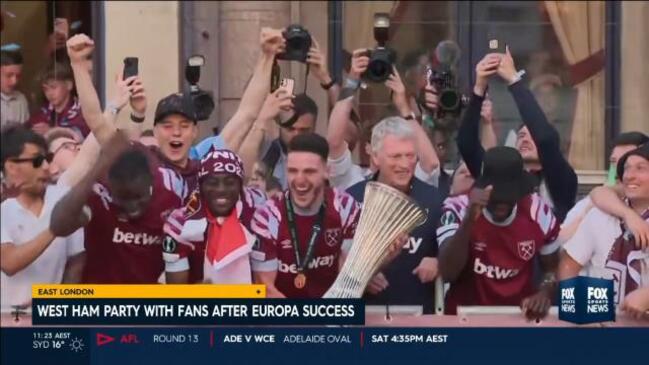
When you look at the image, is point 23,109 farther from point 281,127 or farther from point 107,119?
point 281,127

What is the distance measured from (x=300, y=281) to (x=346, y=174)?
0.40 meters

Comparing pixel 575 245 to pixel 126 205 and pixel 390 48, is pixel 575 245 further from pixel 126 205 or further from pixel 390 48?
pixel 126 205

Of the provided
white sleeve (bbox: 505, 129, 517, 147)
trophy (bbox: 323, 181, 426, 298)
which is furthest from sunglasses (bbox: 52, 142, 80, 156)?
white sleeve (bbox: 505, 129, 517, 147)

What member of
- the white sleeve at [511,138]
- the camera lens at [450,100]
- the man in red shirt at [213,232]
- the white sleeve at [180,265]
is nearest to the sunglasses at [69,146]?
the man in red shirt at [213,232]

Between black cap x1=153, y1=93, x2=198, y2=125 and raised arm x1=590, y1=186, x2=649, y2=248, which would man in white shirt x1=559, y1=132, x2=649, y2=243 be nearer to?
raised arm x1=590, y1=186, x2=649, y2=248

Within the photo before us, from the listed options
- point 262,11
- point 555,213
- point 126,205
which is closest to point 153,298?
point 126,205

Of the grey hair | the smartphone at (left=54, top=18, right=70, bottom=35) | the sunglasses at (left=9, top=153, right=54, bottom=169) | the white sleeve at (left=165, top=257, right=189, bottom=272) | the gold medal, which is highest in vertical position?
the smartphone at (left=54, top=18, right=70, bottom=35)

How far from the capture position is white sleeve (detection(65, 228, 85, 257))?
5125 millimetres

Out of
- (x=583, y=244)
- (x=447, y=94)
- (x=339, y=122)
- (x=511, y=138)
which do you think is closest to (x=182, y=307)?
(x=339, y=122)

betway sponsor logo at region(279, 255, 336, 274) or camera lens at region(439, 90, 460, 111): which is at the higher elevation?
camera lens at region(439, 90, 460, 111)

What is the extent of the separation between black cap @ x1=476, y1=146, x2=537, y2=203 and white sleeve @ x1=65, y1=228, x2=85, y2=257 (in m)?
1.37

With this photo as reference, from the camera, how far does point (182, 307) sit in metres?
5.11

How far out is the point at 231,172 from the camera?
16.8 feet

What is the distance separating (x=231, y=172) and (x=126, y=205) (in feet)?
1.25
